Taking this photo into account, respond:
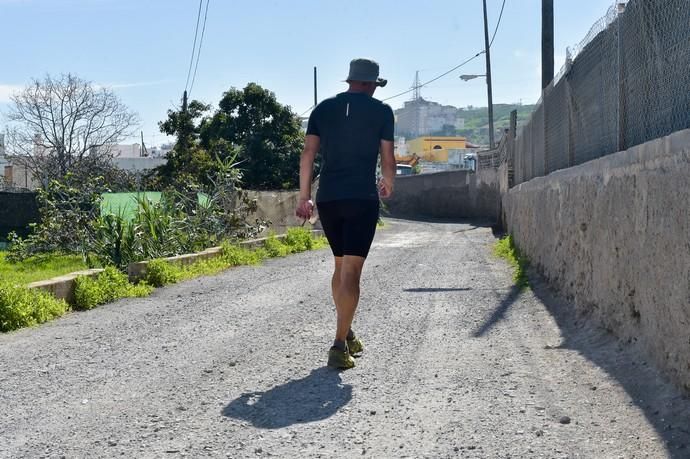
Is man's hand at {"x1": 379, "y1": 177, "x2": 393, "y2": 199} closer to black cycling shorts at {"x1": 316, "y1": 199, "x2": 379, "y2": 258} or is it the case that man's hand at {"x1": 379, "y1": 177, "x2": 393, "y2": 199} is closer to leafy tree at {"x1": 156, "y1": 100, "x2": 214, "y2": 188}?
black cycling shorts at {"x1": 316, "y1": 199, "x2": 379, "y2": 258}

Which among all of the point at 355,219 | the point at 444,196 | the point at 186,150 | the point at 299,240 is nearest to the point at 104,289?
the point at 355,219

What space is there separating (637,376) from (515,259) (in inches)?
304

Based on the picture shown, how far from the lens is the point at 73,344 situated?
19.7 ft

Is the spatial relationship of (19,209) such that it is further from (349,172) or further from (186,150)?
(349,172)

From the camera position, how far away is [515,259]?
12.2 metres

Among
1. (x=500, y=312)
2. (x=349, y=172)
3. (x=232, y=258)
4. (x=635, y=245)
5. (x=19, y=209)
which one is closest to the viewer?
(x=635, y=245)

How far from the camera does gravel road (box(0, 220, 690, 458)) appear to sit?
3.68 metres

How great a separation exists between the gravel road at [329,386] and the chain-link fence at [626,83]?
132 cm

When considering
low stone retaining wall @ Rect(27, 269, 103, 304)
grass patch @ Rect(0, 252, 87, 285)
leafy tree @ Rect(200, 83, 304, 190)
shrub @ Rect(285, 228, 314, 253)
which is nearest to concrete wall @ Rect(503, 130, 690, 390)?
low stone retaining wall @ Rect(27, 269, 103, 304)

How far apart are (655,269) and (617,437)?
1.11 meters

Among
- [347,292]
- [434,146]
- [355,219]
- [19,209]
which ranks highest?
[434,146]

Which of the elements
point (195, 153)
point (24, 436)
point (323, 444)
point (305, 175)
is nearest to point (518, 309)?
point (305, 175)

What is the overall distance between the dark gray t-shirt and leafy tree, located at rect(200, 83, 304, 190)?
21.6 meters

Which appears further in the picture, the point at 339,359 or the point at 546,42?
the point at 546,42
